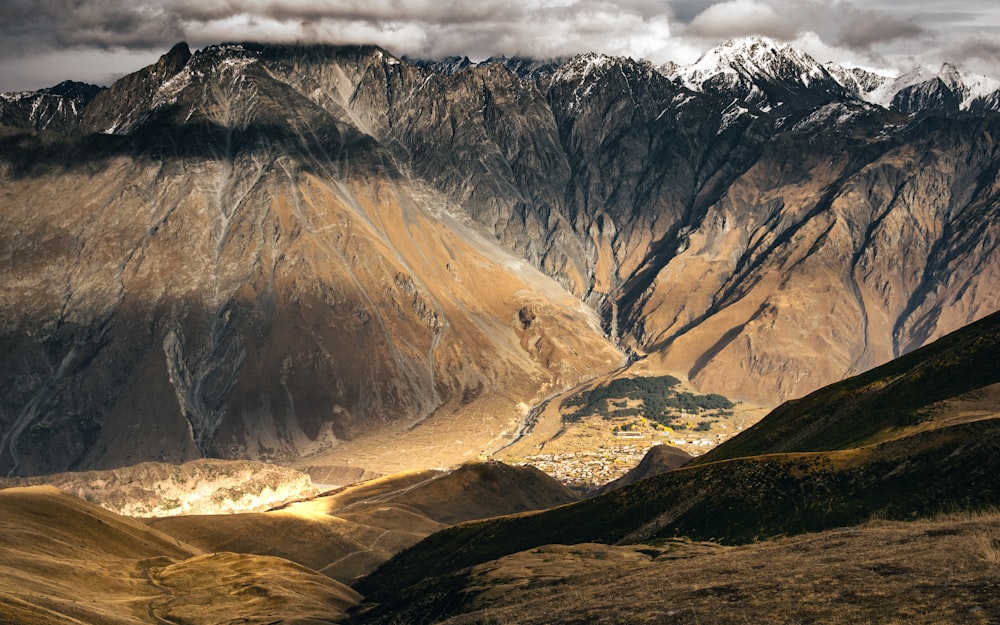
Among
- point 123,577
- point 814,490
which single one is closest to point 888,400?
point 814,490

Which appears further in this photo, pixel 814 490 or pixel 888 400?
pixel 888 400

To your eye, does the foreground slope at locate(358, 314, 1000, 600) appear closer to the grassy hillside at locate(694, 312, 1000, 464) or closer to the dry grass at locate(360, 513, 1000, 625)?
the grassy hillside at locate(694, 312, 1000, 464)

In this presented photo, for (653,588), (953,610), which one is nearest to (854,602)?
(953,610)

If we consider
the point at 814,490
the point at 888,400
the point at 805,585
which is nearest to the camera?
the point at 805,585

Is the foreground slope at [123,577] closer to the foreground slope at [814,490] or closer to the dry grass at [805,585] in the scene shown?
the foreground slope at [814,490]

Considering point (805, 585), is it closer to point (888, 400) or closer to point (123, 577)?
point (888, 400)

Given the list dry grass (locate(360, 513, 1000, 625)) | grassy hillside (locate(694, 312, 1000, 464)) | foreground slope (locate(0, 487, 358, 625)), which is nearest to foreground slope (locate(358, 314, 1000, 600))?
grassy hillside (locate(694, 312, 1000, 464))

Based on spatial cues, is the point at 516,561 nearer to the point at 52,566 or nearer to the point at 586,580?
the point at 586,580
